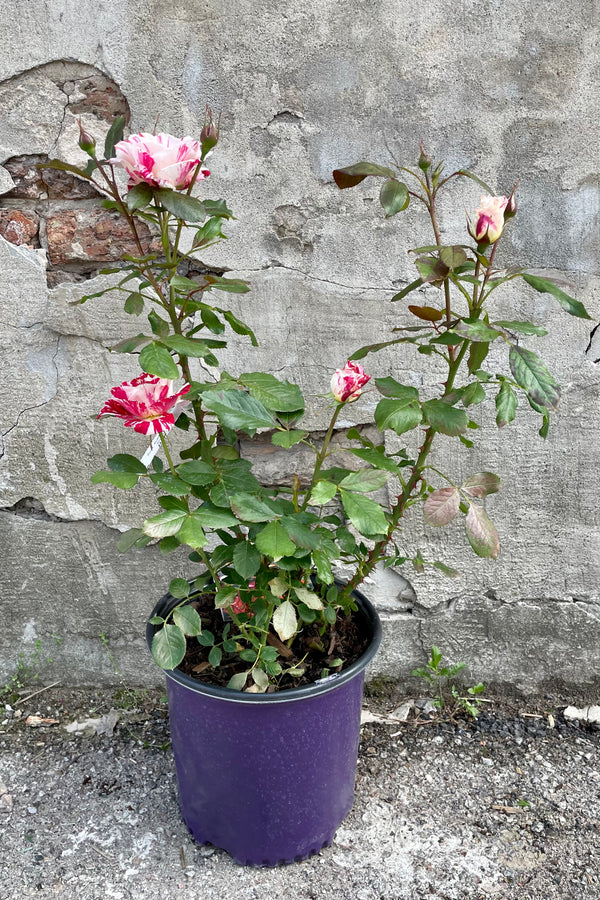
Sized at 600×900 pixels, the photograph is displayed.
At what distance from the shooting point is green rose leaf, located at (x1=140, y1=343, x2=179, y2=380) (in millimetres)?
1168

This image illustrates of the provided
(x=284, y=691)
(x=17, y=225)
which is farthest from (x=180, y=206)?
(x=284, y=691)

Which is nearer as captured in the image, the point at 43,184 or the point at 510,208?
the point at 510,208

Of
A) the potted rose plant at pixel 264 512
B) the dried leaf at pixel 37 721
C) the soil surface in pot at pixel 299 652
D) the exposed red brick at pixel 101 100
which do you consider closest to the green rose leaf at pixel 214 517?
the potted rose plant at pixel 264 512

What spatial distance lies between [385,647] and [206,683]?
731 mm

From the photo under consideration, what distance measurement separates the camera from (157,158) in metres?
1.13

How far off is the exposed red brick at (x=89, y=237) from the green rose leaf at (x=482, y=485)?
3.12 ft

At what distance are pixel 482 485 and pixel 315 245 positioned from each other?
74 centimetres

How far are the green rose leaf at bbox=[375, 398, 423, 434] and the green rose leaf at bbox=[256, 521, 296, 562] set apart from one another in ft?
0.82

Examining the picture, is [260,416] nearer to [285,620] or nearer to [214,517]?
[214,517]

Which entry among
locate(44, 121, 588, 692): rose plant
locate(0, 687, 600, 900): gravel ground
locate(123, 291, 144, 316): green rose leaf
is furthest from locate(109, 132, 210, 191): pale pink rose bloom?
locate(0, 687, 600, 900): gravel ground

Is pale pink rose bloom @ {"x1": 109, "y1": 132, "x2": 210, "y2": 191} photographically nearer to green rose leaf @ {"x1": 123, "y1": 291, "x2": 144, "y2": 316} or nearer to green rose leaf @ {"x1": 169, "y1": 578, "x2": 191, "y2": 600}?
green rose leaf @ {"x1": 123, "y1": 291, "x2": 144, "y2": 316}

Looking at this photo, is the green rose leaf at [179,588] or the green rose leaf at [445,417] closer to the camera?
the green rose leaf at [445,417]

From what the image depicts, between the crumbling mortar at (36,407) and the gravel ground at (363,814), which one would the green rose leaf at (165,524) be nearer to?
the crumbling mortar at (36,407)

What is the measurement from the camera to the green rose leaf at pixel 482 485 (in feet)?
4.45
